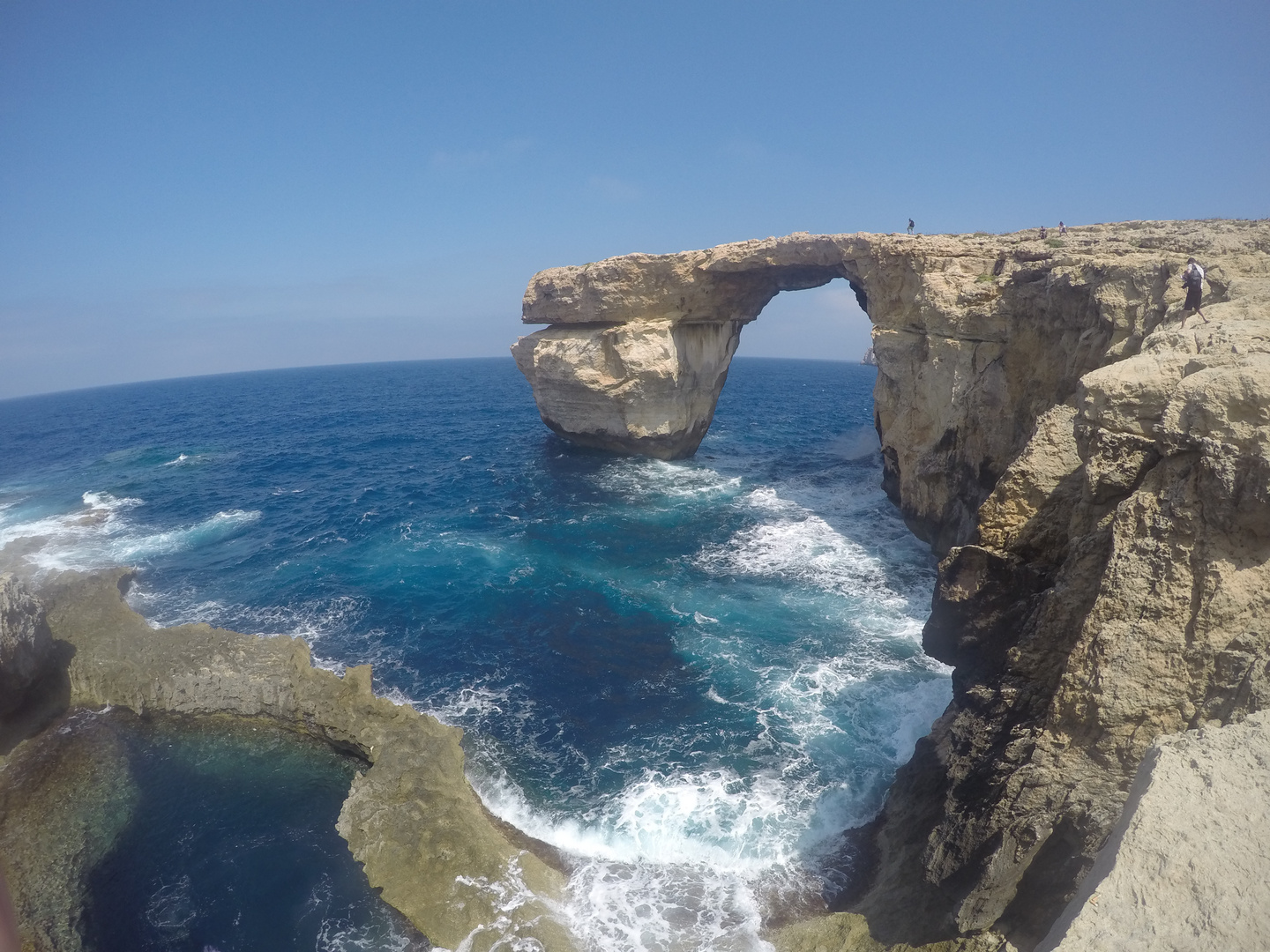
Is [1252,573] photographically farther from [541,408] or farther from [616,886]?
[541,408]

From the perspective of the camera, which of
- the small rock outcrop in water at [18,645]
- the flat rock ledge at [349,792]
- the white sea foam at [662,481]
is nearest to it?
the flat rock ledge at [349,792]

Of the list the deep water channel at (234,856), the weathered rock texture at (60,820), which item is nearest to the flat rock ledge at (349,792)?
the weathered rock texture at (60,820)

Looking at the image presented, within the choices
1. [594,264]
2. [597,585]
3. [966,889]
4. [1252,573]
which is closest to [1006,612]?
[1252,573]

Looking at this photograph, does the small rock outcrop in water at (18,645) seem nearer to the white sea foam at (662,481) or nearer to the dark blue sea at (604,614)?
the dark blue sea at (604,614)

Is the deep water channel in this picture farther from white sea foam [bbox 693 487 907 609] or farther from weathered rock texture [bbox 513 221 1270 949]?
white sea foam [bbox 693 487 907 609]

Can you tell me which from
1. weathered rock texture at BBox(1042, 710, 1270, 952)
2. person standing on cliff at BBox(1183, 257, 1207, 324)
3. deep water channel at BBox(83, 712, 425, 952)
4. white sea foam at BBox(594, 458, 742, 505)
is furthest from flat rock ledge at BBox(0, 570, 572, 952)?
white sea foam at BBox(594, 458, 742, 505)
